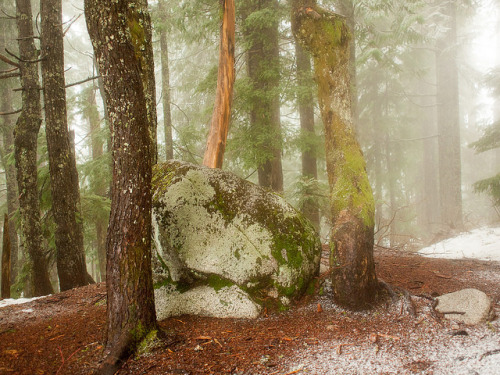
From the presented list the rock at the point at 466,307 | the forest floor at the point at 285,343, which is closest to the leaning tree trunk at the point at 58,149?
the forest floor at the point at 285,343

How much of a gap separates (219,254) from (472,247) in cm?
852

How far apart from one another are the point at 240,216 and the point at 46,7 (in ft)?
20.7

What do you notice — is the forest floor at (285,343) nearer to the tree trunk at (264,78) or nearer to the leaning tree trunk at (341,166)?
the leaning tree trunk at (341,166)

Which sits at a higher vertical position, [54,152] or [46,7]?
[46,7]

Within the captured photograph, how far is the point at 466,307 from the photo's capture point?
4031 mm

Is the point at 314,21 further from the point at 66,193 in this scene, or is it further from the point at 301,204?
the point at 66,193

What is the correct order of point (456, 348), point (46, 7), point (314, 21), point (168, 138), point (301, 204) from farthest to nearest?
point (168, 138)
point (301, 204)
point (46, 7)
point (314, 21)
point (456, 348)

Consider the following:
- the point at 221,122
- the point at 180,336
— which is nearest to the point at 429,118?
the point at 221,122

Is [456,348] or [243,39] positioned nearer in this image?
[456,348]

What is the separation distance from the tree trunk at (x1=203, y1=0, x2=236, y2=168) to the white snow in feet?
20.1

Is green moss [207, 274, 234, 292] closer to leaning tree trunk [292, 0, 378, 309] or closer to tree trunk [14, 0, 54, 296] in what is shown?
leaning tree trunk [292, 0, 378, 309]

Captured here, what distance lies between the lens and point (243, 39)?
9055mm

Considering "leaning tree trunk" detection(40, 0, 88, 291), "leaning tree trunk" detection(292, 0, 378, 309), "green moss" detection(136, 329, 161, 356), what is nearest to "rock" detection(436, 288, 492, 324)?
"leaning tree trunk" detection(292, 0, 378, 309)

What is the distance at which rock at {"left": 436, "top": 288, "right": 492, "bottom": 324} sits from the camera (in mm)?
3855
